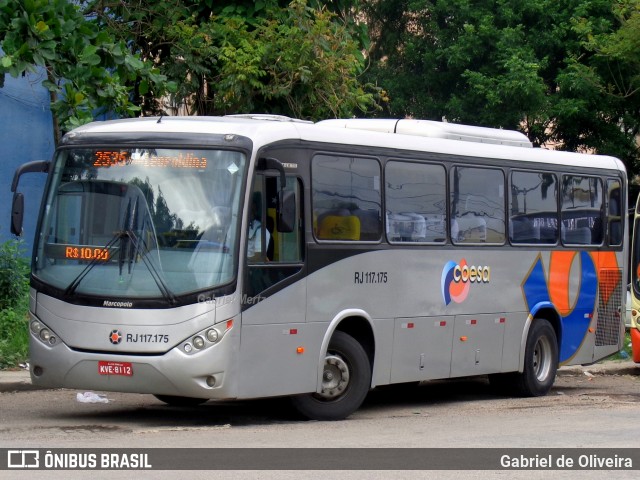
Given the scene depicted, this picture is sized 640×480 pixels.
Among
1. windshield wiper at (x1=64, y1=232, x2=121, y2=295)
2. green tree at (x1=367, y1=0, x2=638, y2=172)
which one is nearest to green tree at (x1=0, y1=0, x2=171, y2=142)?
windshield wiper at (x1=64, y1=232, x2=121, y2=295)

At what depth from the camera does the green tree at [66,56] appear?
14016mm

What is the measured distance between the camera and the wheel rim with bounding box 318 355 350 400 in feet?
41.2

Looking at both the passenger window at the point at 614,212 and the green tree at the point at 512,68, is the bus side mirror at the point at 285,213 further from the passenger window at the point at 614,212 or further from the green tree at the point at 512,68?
the green tree at the point at 512,68

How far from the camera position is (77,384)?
11391 millimetres

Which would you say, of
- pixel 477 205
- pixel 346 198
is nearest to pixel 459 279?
pixel 477 205

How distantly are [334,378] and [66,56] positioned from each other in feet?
17.4

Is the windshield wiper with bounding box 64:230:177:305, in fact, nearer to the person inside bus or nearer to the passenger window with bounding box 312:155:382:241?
the person inside bus

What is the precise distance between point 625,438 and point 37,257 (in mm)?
5837

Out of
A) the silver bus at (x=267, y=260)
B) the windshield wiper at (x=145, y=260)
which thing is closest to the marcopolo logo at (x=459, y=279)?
the silver bus at (x=267, y=260)

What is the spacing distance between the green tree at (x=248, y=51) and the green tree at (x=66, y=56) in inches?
132

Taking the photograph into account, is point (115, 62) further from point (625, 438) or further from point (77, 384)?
point (625, 438)

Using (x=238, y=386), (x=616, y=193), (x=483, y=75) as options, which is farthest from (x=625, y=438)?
(x=483, y=75)

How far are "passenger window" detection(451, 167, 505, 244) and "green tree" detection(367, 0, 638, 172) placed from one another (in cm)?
927

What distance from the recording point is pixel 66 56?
48.4ft
